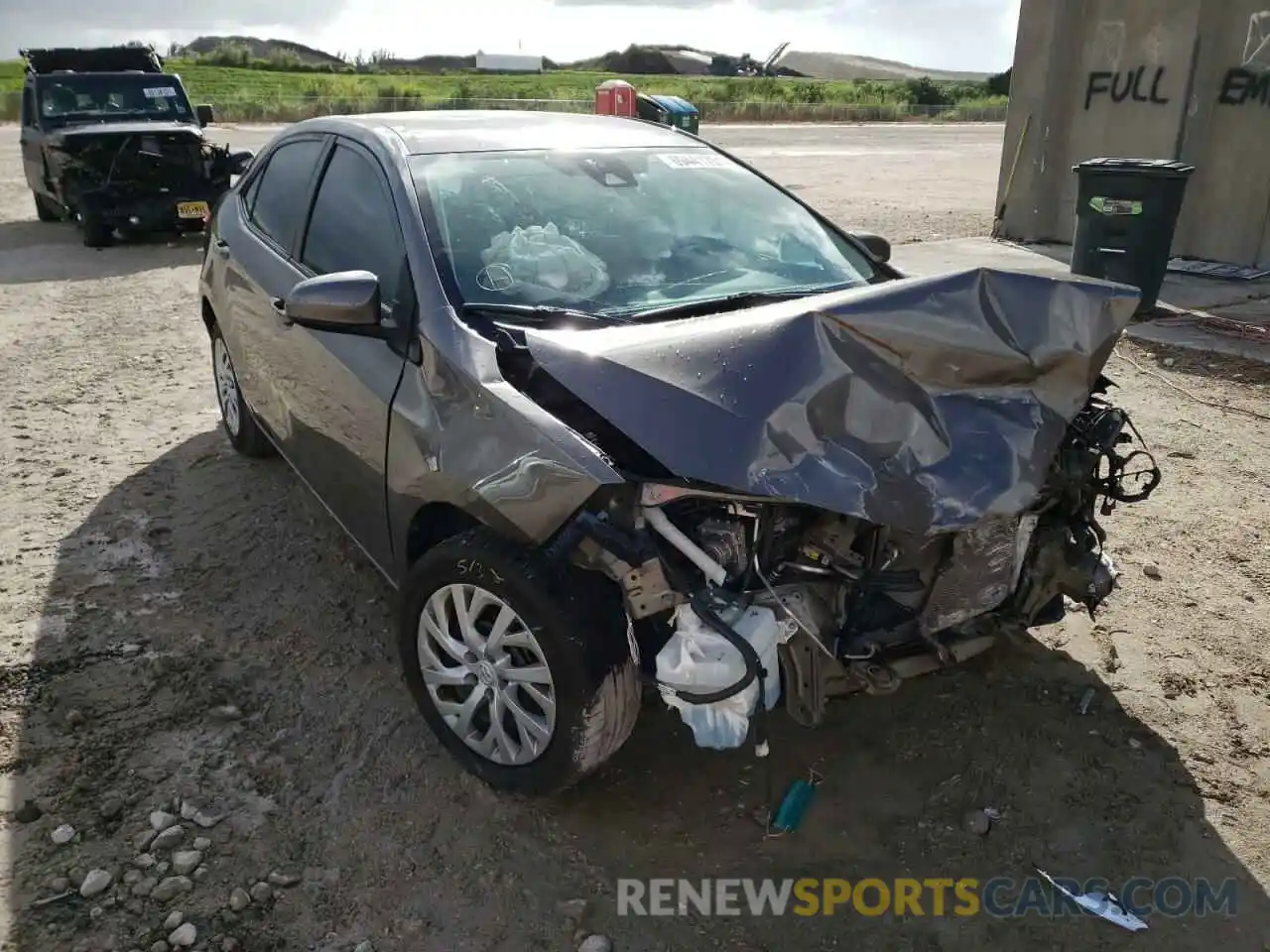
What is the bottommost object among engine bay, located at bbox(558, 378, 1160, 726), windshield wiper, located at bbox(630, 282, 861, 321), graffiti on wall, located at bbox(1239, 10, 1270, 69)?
engine bay, located at bbox(558, 378, 1160, 726)

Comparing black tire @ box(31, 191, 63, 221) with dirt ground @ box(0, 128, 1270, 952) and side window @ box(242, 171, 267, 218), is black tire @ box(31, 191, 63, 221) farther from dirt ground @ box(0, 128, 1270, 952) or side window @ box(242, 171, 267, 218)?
dirt ground @ box(0, 128, 1270, 952)

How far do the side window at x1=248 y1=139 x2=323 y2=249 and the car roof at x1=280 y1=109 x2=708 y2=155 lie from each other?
127mm

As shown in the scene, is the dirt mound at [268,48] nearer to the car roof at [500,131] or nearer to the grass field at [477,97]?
the grass field at [477,97]

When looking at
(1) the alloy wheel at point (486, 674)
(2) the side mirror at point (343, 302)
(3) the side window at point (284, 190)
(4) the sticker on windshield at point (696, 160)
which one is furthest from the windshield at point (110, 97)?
(1) the alloy wheel at point (486, 674)

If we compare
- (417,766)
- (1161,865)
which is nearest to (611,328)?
(417,766)

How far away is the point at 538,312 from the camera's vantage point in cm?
307

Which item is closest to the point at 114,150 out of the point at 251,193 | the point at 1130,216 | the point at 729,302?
the point at 251,193

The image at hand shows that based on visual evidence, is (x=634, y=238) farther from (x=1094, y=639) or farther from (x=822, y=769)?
(x=1094, y=639)

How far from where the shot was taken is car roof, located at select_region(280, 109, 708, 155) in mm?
3689

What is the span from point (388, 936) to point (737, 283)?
2.20m

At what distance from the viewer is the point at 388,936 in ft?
8.09

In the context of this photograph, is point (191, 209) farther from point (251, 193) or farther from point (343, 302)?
point (343, 302)

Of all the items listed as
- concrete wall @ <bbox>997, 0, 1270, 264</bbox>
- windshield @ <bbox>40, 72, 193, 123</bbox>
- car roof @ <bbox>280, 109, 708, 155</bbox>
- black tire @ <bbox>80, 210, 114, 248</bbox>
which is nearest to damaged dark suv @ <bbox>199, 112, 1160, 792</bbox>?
car roof @ <bbox>280, 109, 708, 155</bbox>

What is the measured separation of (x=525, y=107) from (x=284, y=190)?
107 ft
